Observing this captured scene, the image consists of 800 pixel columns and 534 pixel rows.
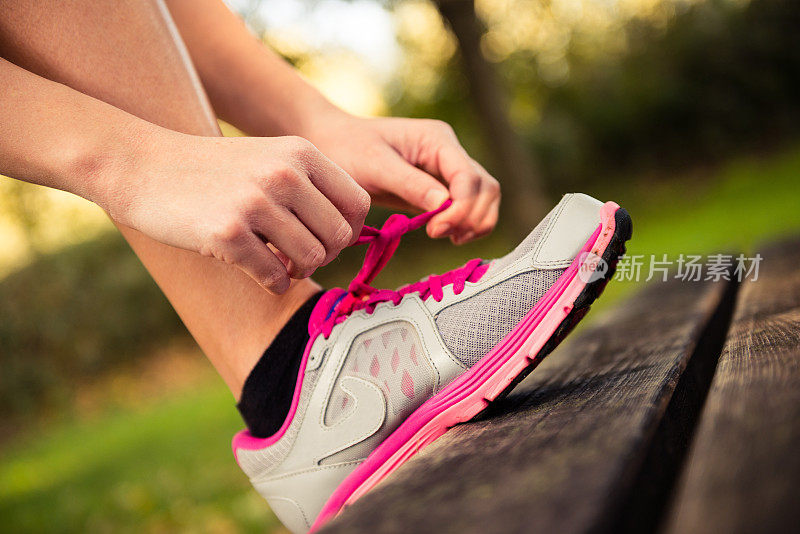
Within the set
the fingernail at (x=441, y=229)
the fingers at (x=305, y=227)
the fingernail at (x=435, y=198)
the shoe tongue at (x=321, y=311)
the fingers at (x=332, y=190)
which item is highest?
the fingernail at (x=435, y=198)

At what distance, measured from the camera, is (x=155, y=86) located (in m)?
0.91

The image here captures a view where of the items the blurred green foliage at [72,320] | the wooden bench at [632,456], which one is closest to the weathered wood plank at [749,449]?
the wooden bench at [632,456]

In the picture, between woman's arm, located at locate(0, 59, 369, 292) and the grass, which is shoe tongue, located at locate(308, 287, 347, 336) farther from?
the grass

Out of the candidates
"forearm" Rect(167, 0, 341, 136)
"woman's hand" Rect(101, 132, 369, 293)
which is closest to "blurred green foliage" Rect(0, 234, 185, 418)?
"forearm" Rect(167, 0, 341, 136)

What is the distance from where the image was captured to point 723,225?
5836 millimetres

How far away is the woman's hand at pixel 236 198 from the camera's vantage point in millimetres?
704

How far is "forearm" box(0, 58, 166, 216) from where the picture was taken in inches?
28.9

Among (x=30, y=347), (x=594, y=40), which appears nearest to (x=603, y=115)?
(x=594, y=40)

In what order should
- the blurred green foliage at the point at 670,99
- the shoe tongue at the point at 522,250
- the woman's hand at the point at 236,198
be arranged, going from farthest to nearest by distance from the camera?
the blurred green foliage at the point at 670,99 < the shoe tongue at the point at 522,250 < the woman's hand at the point at 236,198

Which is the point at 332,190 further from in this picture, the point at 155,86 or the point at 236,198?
the point at 155,86

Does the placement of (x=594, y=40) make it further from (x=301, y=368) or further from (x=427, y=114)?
(x=301, y=368)

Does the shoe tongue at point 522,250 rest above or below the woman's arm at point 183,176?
above

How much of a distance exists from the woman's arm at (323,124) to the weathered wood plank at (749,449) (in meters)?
0.55

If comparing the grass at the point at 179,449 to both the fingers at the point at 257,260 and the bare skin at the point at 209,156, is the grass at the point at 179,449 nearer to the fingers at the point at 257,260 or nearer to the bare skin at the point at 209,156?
the bare skin at the point at 209,156
